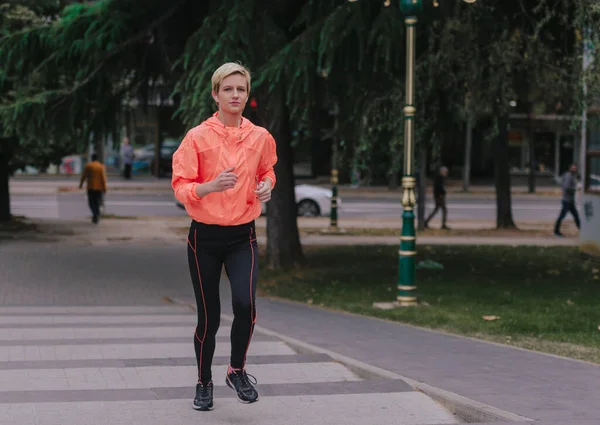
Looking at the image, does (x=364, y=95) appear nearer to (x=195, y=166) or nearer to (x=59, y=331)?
(x=59, y=331)

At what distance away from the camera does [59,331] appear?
9.26 meters

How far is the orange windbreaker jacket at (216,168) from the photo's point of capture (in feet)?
18.0

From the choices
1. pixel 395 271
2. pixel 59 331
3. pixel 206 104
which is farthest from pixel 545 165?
pixel 59 331

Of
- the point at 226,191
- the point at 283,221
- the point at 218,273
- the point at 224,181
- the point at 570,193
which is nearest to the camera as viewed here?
the point at 224,181

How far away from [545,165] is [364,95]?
1582 inches

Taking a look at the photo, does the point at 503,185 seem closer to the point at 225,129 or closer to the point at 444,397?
the point at 444,397

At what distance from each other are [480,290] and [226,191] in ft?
27.0

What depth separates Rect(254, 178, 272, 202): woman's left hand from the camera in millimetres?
5539

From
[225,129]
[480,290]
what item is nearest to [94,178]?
[480,290]

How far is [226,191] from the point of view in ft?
18.0

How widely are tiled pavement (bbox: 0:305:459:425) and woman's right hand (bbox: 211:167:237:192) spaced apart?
127cm

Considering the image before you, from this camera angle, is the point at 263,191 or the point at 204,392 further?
the point at 204,392

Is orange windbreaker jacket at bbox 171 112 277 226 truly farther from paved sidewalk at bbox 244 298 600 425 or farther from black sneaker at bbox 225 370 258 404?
paved sidewalk at bbox 244 298 600 425

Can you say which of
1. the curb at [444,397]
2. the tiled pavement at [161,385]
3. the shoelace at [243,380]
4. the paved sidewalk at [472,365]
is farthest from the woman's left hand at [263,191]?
the paved sidewalk at [472,365]
